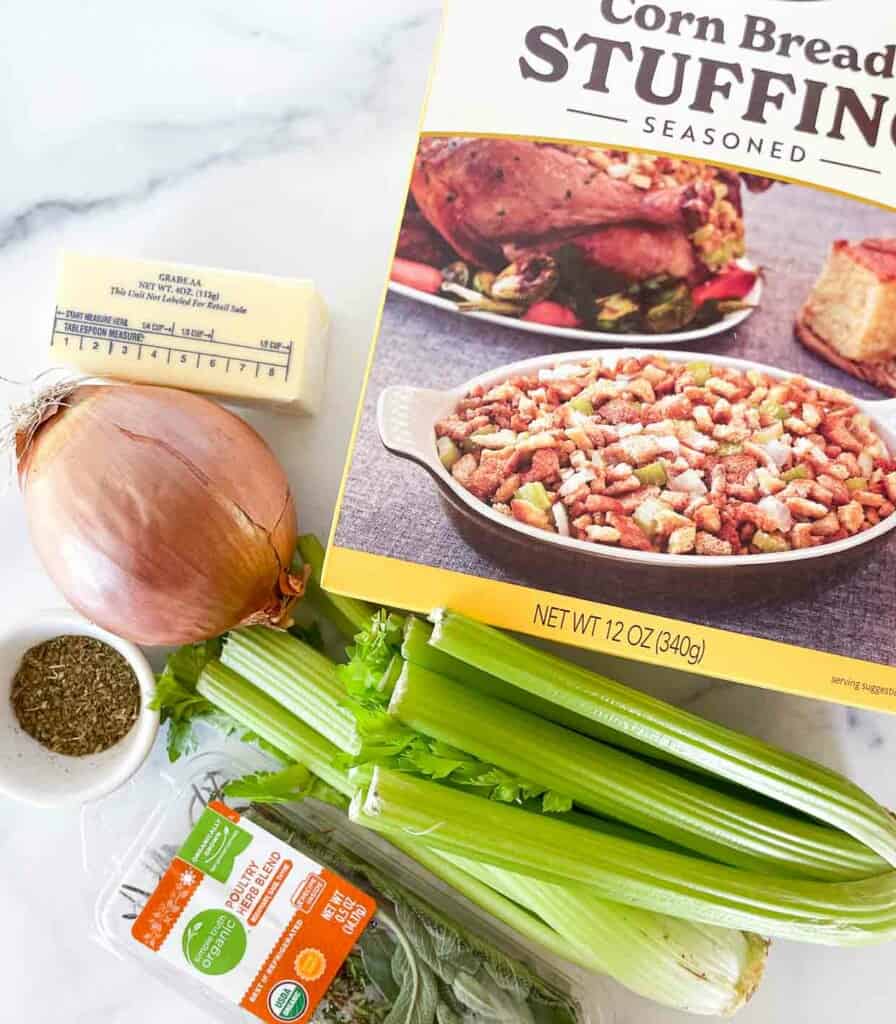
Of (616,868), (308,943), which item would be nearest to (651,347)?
(616,868)

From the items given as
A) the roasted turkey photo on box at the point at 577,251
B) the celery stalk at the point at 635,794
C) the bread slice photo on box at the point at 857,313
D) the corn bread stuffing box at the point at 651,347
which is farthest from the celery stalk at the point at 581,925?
the bread slice photo on box at the point at 857,313

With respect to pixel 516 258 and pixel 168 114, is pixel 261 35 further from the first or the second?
pixel 516 258

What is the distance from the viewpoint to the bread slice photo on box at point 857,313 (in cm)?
99

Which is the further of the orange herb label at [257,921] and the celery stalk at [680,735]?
the orange herb label at [257,921]

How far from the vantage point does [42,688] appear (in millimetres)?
1158

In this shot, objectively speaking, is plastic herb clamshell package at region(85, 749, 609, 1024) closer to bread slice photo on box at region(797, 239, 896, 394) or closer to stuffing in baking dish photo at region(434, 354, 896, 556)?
stuffing in baking dish photo at region(434, 354, 896, 556)

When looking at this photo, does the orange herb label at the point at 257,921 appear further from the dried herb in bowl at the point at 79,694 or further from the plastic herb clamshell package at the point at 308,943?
the dried herb in bowl at the point at 79,694

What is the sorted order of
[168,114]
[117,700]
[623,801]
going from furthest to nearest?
[168,114] → [117,700] → [623,801]

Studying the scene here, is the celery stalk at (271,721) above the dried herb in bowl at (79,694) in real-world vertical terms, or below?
above

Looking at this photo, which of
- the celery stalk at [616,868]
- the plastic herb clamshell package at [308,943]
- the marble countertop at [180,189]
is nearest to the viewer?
the celery stalk at [616,868]

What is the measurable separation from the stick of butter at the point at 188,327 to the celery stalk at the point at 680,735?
0.38 m

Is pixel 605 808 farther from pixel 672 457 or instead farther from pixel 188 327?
pixel 188 327

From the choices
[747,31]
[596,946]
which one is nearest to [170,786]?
[596,946]

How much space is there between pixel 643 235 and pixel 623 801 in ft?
1.91
